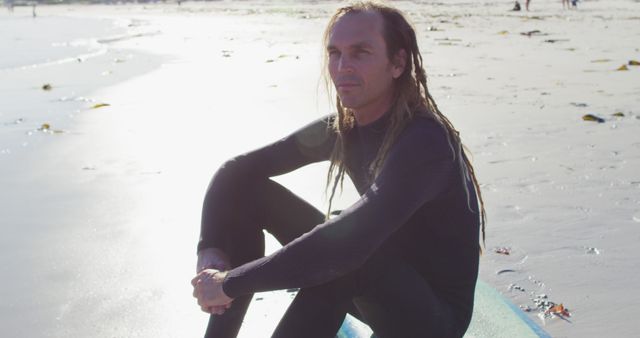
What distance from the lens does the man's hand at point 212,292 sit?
2003 mm

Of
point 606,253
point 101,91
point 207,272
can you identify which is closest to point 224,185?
point 207,272

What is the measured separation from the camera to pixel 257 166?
2.44 metres

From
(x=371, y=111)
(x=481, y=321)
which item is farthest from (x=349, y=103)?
(x=481, y=321)

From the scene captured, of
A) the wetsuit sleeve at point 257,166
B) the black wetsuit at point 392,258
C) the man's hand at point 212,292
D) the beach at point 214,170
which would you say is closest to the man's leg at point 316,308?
the black wetsuit at point 392,258

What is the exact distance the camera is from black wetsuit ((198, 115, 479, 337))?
1.83 m

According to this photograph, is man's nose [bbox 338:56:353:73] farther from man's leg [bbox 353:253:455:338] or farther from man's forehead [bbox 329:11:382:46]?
man's leg [bbox 353:253:455:338]

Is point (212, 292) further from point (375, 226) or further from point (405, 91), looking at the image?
point (405, 91)

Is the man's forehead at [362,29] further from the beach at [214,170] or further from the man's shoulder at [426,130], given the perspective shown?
the beach at [214,170]

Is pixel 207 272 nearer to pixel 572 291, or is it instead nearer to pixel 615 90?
pixel 572 291

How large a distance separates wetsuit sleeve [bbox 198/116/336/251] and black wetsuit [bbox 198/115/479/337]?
0.24m

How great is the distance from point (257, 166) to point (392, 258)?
2.34ft

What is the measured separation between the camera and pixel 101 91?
880cm

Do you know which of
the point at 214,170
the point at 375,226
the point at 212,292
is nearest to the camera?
the point at 375,226

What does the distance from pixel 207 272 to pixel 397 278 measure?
57cm
